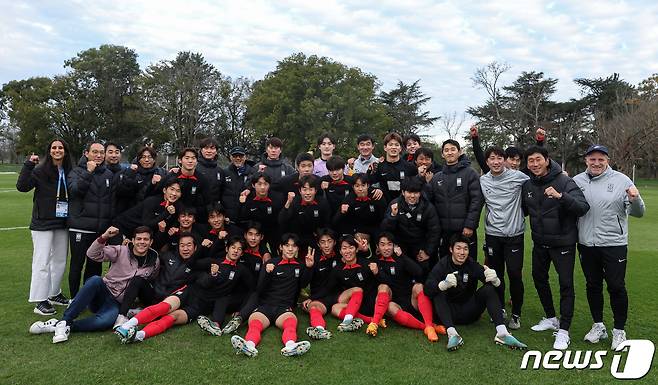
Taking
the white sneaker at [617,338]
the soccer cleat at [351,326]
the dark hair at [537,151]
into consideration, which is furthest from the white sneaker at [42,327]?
the white sneaker at [617,338]

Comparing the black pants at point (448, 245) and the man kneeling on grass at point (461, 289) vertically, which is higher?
the black pants at point (448, 245)

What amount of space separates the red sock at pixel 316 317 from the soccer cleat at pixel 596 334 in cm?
276

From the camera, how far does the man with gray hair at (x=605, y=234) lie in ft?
15.0

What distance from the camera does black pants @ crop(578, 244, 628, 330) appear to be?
4.58 m

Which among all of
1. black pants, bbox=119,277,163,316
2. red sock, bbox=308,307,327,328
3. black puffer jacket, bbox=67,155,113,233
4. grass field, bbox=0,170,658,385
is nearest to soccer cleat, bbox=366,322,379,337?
grass field, bbox=0,170,658,385

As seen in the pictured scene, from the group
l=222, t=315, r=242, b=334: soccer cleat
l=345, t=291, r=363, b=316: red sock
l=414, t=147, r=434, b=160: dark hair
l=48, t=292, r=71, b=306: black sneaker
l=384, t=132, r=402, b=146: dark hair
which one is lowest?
l=48, t=292, r=71, b=306: black sneaker

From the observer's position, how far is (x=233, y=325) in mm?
4922

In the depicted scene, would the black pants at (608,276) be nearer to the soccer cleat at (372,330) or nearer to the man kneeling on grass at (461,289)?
the man kneeling on grass at (461,289)

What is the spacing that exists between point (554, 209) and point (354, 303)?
2401 mm

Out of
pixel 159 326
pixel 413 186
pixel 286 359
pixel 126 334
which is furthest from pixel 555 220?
pixel 126 334

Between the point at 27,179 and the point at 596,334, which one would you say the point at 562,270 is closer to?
the point at 596,334

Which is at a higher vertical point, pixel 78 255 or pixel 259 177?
pixel 259 177

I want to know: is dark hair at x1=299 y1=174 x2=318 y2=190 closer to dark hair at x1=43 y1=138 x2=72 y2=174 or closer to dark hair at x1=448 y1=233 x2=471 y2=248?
dark hair at x1=448 y1=233 x2=471 y2=248

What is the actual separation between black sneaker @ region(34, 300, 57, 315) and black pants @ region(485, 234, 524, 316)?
520 centimetres
